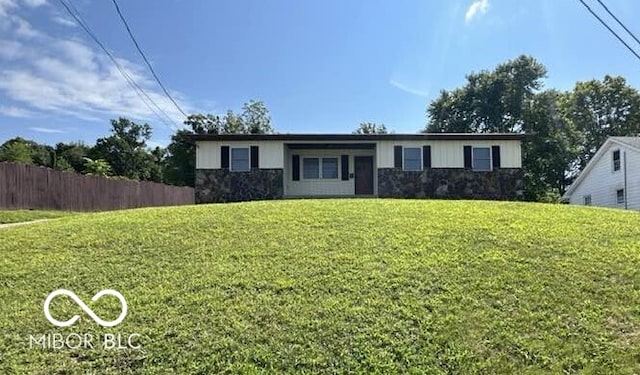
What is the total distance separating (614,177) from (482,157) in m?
9.25

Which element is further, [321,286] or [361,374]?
[321,286]

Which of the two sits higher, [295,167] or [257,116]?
[257,116]

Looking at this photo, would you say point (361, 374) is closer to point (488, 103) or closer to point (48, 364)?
point (48, 364)

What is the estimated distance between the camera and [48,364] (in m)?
4.97

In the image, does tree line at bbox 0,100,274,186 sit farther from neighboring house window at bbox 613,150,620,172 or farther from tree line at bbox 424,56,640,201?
neighboring house window at bbox 613,150,620,172

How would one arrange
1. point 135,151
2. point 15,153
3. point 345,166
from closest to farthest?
point 345,166 → point 15,153 → point 135,151

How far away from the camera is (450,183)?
2116 cm

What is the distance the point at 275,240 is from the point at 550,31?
808 cm

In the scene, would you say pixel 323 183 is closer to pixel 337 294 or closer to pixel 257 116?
pixel 337 294

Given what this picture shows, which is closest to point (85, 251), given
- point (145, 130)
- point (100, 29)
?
point (100, 29)

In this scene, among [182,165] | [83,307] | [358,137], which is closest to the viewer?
[83,307]

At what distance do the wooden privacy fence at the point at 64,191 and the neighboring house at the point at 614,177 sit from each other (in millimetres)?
22173

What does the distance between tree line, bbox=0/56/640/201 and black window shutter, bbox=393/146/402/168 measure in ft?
50.3

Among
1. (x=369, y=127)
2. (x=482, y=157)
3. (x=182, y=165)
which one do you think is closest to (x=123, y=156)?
(x=182, y=165)
